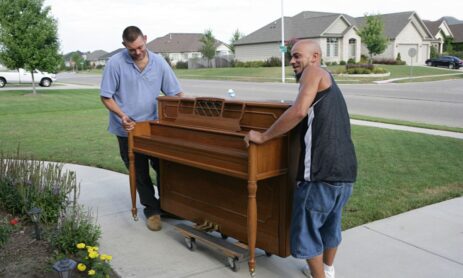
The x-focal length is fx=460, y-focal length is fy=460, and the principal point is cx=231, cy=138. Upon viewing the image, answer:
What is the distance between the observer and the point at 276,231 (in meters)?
3.70

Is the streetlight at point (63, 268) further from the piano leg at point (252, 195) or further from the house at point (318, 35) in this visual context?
the house at point (318, 35)

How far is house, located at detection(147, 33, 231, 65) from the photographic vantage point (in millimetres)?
87150

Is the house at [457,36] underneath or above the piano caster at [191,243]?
above

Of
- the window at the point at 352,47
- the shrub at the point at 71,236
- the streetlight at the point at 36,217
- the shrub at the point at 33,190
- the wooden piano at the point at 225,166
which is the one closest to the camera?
the wooden piano at the point at 225,166

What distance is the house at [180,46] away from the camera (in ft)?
286

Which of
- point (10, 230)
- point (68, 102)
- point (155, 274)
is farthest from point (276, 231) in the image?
point (68, 102)

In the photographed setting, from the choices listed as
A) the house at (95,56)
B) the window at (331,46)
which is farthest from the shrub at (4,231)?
the house at (95,56)

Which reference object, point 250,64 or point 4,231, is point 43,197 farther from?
point 250,64

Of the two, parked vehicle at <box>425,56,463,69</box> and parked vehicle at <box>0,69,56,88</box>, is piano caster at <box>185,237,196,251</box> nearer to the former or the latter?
parked vehicle at <box>0,69,56,88</box>

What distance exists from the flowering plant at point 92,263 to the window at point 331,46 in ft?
162

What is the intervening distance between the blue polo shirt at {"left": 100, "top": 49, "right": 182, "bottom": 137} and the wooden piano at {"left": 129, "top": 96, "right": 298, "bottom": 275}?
0.19 m

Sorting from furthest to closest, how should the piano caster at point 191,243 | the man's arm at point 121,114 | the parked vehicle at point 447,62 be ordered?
the parked vehicle at point 447,62 → the man's arm at point 121,114 → the piano caster at point 191,243

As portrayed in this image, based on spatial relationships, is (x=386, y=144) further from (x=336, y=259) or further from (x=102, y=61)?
(x=102, y=61)

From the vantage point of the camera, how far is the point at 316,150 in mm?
3129
